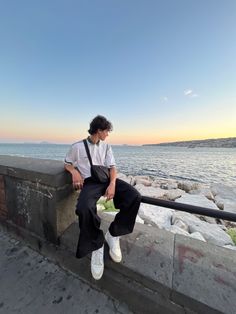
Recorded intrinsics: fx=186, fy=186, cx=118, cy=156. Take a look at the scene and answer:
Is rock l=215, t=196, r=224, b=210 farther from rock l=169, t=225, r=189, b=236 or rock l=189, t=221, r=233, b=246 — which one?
rock l=169, t=225, r=189, b=236

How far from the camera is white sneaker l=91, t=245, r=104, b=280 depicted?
5.90 ft

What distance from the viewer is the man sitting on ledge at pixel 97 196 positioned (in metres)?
1.82

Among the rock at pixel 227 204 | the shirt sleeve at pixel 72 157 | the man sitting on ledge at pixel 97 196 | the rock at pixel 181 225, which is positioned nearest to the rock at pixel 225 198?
the rock at pixel 227 204

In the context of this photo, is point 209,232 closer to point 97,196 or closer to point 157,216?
point 157,216

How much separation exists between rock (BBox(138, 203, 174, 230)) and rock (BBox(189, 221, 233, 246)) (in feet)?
2.08

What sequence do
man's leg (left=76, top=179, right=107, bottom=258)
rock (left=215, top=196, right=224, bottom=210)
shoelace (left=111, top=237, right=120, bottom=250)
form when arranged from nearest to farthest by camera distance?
man's leg (left=76, top=179, right=107, bottom=258) < shoelace (left=111, top=237, right=120, bottom=250) < rock (left=215, top=196, right=224, bottom=210)

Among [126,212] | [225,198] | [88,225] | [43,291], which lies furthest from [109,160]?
[225,198]

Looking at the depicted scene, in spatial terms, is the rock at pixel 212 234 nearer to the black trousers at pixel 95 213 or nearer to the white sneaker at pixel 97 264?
the black trousers at pixel 95 213

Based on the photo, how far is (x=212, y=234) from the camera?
4.36m

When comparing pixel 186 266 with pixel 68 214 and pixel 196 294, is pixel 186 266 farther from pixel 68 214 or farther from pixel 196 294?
pixel 68 214

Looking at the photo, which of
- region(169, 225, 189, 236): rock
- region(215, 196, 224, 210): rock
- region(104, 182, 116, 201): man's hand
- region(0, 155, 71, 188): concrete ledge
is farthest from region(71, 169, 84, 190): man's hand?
region(215, 196, 224, 210): rock

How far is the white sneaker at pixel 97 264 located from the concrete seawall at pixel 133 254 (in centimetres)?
8

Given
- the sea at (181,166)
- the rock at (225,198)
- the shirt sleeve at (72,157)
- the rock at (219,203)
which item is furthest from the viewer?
the sea at (181,166)

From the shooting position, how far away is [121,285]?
1.74m
